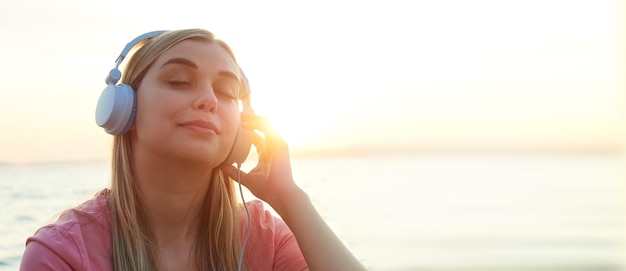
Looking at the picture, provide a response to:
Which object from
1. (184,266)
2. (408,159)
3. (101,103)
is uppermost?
(408,159)

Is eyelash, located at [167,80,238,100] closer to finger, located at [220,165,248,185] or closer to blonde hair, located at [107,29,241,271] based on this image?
blonde hair, located at [107,29,241,271]

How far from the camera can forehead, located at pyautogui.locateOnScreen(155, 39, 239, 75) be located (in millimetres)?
1847

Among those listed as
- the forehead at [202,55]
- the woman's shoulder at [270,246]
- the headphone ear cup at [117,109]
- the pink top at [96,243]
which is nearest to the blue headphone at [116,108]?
the headphone ear cup at [117,109]

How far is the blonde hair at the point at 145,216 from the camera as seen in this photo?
1844 mm

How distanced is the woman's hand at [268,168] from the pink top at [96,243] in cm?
11

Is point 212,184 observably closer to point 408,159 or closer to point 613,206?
point 613,206

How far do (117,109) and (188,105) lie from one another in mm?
166

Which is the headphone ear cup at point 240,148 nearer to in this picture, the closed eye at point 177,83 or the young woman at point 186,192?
the young woman at point 186,192

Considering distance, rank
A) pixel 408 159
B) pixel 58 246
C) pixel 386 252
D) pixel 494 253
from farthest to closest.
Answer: pixel 408 159 → pixel 494 253 → pixel 386 252 → pixel 58 246

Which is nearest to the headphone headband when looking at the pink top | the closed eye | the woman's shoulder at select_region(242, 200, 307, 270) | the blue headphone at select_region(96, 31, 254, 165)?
the blue headphone at select_region(96, 31, 254, 165)

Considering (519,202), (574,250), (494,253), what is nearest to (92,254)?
(494,253)

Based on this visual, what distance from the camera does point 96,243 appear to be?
5.90ft

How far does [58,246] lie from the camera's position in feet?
5.54

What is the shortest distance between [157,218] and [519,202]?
21.9 ft
